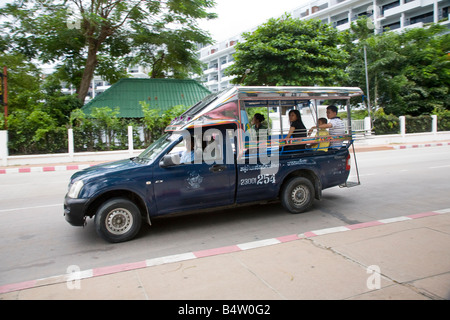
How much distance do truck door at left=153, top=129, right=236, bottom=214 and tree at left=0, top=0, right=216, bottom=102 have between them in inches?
666

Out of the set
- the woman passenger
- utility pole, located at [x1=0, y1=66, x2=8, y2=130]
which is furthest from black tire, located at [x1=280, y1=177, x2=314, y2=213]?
utility pole, located at [x1=0, y1=66, x2=8, y2=130]

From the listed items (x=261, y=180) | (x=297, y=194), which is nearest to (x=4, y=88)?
(x=261, y=180)

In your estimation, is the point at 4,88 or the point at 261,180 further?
the point at 4,88

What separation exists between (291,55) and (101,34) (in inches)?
479

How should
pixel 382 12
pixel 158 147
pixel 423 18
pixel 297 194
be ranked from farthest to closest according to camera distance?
1. pixel 382 12
2. pixel 423 18
3. pixel 297 194
4. pixel 158 147

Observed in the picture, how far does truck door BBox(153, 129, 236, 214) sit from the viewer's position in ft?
16.6

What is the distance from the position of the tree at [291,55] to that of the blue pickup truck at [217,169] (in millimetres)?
15206

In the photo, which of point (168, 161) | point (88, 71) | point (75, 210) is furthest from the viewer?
point (88, 71)

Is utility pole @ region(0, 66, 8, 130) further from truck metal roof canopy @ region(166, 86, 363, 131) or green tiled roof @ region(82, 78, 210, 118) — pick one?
truck metal roof canopy @ region(166, 86, 363, 131)

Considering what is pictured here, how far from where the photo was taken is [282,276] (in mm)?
3615

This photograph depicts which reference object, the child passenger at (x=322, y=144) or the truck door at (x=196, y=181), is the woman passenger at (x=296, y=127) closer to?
the child passenger at (x=322, y=144)

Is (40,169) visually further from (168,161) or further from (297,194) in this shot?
(297,194)

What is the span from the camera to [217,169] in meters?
5.39

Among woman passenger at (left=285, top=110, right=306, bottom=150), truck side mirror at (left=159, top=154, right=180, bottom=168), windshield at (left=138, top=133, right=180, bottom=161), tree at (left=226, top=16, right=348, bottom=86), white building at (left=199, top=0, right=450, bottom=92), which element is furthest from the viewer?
white building at (left=199, top=0, right=450, bottom=92)
